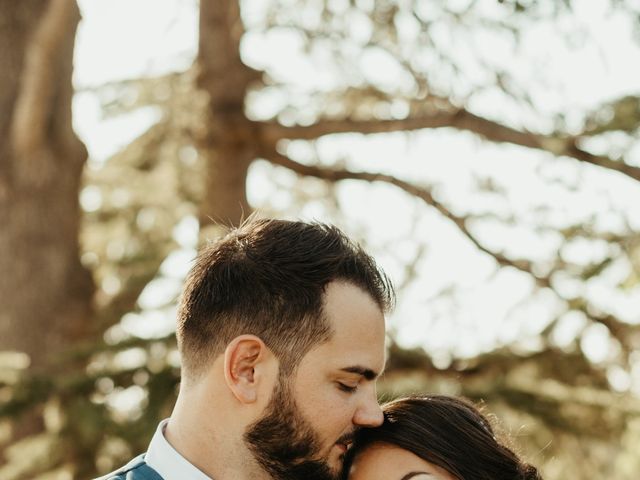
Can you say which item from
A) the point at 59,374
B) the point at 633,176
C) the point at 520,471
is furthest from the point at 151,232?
the point at 520,471

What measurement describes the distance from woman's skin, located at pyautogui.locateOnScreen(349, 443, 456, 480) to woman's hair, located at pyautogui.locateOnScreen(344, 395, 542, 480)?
0.05ft

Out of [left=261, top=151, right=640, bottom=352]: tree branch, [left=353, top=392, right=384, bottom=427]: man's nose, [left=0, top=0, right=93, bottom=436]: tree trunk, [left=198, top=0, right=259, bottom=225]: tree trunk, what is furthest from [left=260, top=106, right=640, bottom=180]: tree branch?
[left=353, top=392, right=384, bottom=427]: man's nose

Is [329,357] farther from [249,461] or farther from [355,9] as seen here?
[355,9]

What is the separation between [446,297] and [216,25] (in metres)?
2.38

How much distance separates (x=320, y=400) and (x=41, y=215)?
483 centimetres

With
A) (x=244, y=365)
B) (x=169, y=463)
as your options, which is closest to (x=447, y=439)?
(x=244, y=365)

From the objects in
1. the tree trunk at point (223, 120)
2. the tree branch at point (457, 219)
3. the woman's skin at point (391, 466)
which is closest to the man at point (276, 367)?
the woman's skin at point (391, 466)

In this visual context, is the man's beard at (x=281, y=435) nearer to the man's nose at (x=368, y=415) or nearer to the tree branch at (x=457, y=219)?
the man's nose at (x=368, y=415)

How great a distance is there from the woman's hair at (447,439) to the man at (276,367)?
21cm

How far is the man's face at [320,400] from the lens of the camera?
3064 mm

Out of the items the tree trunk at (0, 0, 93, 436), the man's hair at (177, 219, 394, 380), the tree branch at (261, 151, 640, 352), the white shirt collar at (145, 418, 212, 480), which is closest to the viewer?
the white shirt collar at (145, 418, 212, 480)

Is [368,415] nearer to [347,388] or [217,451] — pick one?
[347,388]

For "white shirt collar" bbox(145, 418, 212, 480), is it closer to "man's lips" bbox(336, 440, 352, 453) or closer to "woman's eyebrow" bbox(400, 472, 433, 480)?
"man's lips" bbox(336, 440, 352, 453)

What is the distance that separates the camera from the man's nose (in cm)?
318
